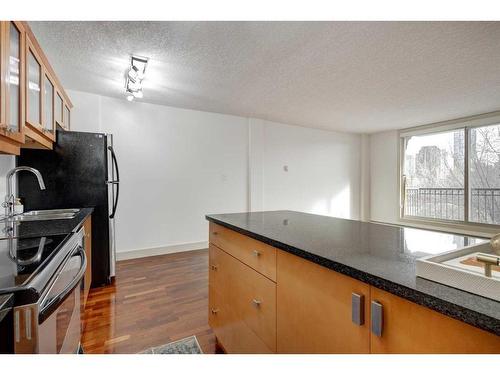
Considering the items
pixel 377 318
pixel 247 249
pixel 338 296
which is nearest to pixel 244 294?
pixel 247 249

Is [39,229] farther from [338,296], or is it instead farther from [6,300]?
[338,296]

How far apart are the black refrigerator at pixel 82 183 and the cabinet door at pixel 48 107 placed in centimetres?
27

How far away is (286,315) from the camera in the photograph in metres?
1.04

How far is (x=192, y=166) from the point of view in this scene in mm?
4102

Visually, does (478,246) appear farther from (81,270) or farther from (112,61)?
(112,61)

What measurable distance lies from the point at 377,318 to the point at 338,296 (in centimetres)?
14

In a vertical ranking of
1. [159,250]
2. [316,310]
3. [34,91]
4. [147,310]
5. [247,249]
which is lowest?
[147,310]

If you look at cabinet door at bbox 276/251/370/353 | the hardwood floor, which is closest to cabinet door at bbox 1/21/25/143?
the hardwood floor

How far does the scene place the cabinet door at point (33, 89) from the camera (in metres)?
1.62

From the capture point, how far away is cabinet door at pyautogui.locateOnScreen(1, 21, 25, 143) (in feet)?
4.25

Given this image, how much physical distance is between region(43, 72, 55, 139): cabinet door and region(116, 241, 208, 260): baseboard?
75.4 inches

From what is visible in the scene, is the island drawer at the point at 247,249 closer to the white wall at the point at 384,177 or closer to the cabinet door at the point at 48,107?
the cabinet door at the point at 48,107

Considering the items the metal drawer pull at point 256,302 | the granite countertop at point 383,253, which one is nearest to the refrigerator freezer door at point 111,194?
the granite countertop at point 383,253
